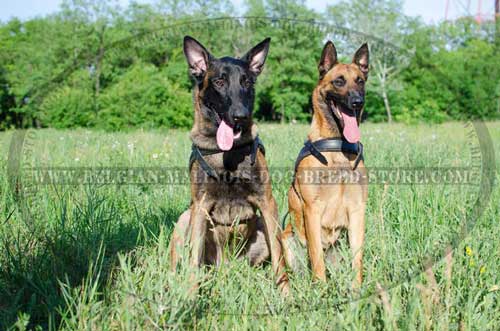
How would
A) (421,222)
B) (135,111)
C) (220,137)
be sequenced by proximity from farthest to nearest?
(135,111), (421,222), (220,137)

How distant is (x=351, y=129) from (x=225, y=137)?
3.27 ft

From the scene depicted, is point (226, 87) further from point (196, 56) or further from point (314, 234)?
point (314, 234)

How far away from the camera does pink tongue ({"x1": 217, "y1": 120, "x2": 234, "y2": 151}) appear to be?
2.97 m

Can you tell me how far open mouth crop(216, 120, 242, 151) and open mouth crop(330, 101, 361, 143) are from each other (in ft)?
2.75

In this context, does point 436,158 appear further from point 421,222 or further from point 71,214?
point 71,214

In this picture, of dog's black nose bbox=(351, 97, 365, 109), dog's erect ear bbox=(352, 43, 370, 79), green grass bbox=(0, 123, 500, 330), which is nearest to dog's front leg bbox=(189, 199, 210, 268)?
green grass bbox=(0, 123, 500, 330)

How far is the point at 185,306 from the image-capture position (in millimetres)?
2057

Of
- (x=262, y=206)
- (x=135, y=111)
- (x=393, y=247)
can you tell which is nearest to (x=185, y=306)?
(x=262, y=206)

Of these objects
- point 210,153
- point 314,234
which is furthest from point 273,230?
point 210,153

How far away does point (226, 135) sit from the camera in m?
3.00

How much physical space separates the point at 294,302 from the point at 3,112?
7.90 meters

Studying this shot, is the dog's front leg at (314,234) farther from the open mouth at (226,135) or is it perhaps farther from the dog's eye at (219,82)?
the dog's eye at (219,82)

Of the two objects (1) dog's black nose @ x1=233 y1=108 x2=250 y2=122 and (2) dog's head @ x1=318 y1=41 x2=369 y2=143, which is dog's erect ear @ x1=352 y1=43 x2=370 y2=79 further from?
(1) dog's black nose @ x1=233 y1=108 x2=250 y2=122

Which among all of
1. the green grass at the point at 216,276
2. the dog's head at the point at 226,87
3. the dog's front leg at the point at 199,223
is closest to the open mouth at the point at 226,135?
the dog's head at the point at 226,87
